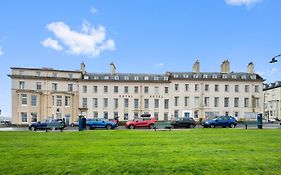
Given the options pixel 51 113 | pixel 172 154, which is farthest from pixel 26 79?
pixel 172 154

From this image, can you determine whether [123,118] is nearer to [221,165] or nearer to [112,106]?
[112,106]

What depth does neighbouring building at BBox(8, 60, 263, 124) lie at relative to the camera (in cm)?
6719

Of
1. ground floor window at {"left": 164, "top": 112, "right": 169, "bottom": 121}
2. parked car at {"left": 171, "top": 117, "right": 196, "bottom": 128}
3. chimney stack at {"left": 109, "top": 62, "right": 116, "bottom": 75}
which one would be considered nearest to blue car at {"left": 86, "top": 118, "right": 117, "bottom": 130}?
parked car at {"left": 171, "top": 117, "right": 196, "bottom": 128}

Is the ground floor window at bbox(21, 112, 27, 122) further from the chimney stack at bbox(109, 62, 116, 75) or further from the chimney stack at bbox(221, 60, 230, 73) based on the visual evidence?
the chimney stack at bbox(221, 60, 230, 73)

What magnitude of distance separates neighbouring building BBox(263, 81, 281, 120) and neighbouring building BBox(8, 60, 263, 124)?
2740 cm

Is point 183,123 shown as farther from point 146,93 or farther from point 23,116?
point 23,116

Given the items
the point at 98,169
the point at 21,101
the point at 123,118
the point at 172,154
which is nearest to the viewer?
the point at 98,169

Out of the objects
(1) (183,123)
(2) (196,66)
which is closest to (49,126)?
(1) (183,123)

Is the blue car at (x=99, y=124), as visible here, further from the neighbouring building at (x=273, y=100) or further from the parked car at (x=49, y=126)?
the neighbouring building at (x=273, y=100)

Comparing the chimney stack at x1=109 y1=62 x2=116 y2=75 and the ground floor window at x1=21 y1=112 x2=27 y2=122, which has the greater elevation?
the chimney stack at x1=109 y1=62 x2=116 y2=75

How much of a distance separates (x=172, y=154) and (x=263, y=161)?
12.0 ft

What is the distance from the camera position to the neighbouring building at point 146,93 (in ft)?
220

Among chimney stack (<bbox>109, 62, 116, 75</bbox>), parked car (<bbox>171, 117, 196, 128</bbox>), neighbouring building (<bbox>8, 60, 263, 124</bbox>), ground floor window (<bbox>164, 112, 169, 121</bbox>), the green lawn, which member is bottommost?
ground floor window (<bbox>164, 112, 169, 121</bbox>)

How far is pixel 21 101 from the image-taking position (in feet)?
207
